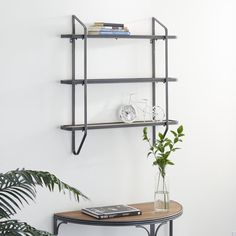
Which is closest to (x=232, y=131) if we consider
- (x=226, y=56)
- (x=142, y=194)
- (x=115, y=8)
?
(x=226, y=56)

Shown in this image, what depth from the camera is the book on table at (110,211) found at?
3695 millimetres

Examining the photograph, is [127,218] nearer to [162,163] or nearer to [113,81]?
[162,163]

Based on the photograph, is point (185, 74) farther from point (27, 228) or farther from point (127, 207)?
point (27, 228)

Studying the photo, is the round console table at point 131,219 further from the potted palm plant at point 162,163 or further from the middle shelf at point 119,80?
the middle shelf at point 119,80

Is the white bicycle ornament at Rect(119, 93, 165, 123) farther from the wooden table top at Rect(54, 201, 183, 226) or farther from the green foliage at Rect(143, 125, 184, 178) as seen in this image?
the wooden table top at Rect(54, 201, 183, 226)

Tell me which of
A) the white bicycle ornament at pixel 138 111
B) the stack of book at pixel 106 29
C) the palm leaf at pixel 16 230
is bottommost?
the palm leaf at pixel 16 230

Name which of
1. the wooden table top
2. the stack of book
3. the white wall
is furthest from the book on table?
the stack of book

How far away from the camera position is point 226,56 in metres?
4.45

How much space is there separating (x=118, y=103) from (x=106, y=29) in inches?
19.0

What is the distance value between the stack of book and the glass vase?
0.89 m

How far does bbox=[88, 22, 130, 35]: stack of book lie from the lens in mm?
3789

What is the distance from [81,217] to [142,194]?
22.8 inches

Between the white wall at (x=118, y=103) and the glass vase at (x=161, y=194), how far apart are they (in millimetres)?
196

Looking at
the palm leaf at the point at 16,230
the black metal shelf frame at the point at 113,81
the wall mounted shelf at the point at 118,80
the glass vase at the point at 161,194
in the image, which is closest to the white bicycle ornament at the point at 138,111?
the black metal shelf frame at the point at 113,81
